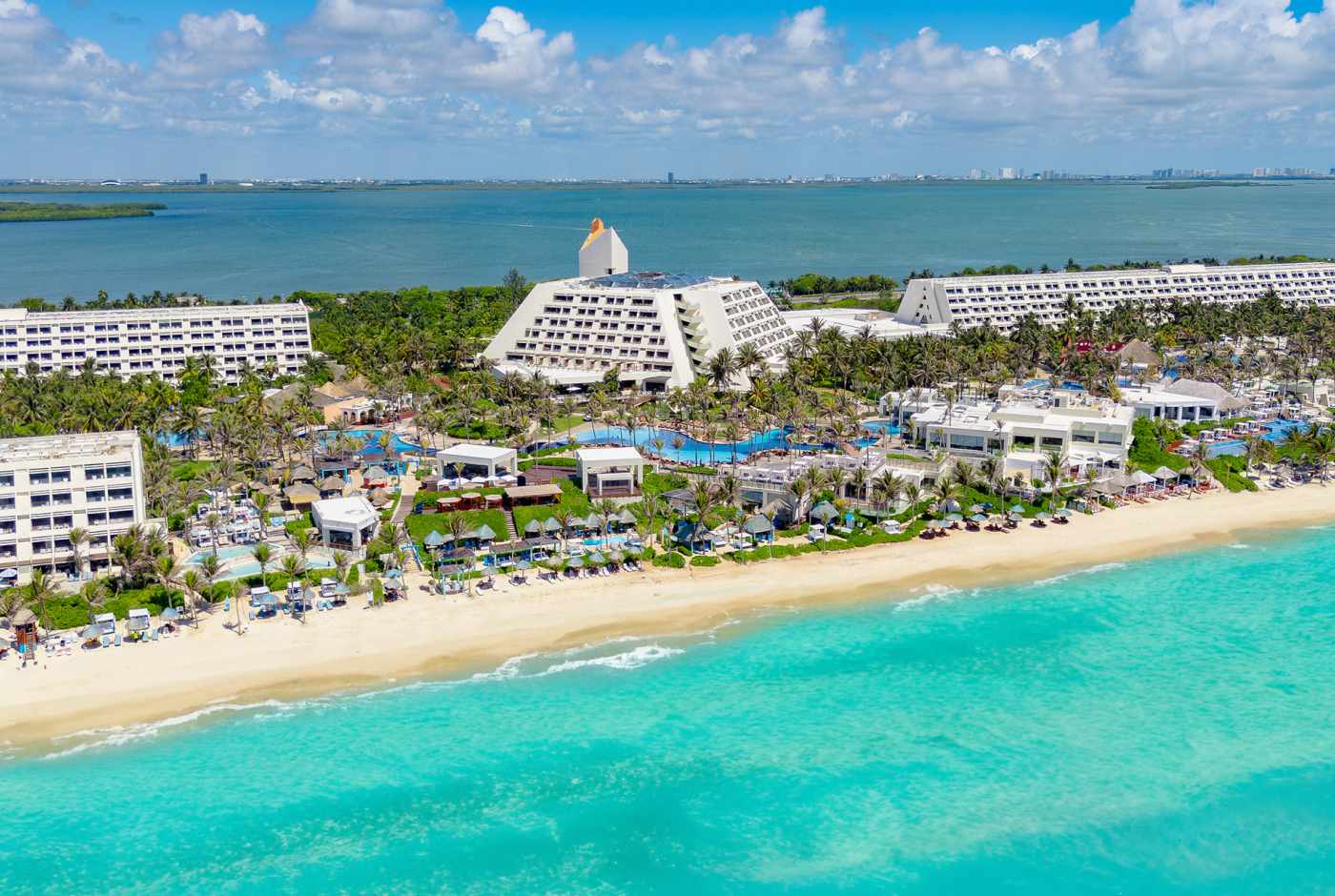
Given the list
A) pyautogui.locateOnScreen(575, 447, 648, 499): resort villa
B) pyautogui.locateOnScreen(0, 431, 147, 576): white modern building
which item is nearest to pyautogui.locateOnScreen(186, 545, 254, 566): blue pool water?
pyautogui.locateOnScreen(0, 431, 147, 576): white modern building

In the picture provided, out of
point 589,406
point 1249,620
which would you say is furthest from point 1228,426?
point 589,406

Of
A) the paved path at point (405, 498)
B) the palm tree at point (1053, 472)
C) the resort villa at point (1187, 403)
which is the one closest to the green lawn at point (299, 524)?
the paved path at point (405, 498)

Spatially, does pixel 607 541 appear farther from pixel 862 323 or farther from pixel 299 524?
pixel 862 323

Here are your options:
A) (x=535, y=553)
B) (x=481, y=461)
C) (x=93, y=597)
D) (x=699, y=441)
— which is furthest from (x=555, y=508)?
(x=93, y=597)

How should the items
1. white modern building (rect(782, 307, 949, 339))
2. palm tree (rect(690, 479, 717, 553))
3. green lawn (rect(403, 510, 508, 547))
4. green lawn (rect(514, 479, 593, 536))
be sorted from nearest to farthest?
palm tree (rect(690, 479, 717, 553)), green lawn (rect(403, 510, 508, 547)), green lawn (rect(514, 479, 593, 536)), white modern building (rect(782, 307, 949, 339))

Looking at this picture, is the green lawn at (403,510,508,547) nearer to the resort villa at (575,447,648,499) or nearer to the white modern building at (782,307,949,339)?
the resort villa at (575,447,648,499)

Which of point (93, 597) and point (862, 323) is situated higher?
point (862, 323)
